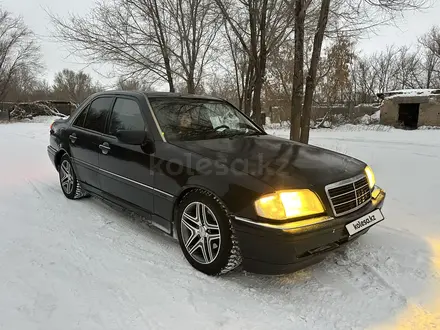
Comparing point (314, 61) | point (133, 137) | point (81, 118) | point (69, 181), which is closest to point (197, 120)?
point (133, 137)

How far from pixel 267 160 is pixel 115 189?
6.10 feet

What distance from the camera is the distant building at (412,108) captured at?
18625mm

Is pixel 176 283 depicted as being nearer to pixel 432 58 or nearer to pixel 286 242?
pixel 286 242

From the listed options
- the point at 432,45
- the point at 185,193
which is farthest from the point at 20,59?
the point at 432,45

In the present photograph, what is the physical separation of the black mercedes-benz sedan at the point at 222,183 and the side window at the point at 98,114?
23 mm

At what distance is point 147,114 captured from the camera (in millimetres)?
3383

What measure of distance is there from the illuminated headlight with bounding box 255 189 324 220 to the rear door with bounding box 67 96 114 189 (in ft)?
7.96

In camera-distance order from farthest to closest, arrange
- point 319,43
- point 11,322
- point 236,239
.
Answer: point 319,43 → point 236,239 → point 11,322

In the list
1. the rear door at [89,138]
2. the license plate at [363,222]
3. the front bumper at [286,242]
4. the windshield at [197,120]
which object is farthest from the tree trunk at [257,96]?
the front bumper at [286,242]

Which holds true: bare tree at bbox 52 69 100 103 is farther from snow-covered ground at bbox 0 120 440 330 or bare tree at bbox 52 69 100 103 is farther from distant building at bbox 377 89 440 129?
snow-covered ground at bbox 0 120 440 330

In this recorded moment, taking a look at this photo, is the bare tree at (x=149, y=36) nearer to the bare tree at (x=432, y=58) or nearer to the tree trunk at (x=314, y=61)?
the tree trunk at (x=314, y=61)

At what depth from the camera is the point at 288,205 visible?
237 centimetres

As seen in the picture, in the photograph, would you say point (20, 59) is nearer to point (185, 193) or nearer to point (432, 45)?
point (185, 193)

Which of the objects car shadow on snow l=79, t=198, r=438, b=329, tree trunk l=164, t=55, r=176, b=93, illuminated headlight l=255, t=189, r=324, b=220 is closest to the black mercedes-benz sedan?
illuminated headlight l=255, t=189, r=324, b=220
